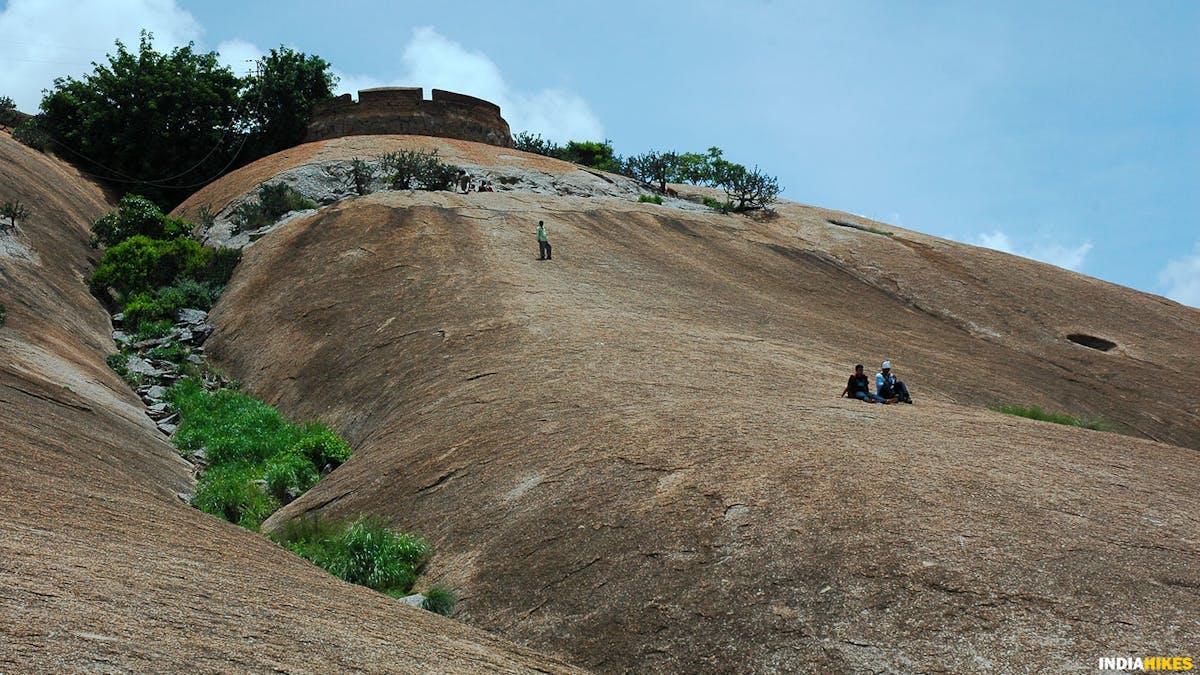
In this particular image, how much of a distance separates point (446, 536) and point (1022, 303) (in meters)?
23.0

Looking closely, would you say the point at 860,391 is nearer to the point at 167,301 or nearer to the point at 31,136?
the point at 167,301

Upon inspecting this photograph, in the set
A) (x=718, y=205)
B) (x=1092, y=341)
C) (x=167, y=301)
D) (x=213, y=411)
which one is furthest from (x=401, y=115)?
(x=1092, y=341)

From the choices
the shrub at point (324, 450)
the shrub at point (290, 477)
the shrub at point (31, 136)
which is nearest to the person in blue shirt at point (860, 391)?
the shrub at point (324, 450)

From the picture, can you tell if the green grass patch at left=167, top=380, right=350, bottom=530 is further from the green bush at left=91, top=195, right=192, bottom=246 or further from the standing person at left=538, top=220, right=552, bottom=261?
the green bush at left=91, top=195, right=192, bottom=246

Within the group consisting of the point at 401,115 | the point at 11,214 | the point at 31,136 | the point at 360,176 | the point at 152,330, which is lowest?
the point at 152,330

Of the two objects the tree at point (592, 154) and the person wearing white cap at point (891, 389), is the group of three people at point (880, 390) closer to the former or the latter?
the person wearing white cap at point (891, 389)

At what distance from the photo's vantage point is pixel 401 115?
42.0 metres

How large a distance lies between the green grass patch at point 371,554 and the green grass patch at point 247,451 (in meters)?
2.26

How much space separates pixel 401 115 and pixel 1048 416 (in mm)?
31571

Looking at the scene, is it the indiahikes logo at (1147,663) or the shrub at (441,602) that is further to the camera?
the shrub at (441,602)

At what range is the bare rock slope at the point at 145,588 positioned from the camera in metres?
5.14

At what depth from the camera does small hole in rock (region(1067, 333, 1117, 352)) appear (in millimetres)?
26656

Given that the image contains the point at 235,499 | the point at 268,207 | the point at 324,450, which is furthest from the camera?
the point at 268,207

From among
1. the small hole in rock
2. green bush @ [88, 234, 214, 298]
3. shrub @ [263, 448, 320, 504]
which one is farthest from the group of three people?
green bush @ [88, 234, 214, 298]
